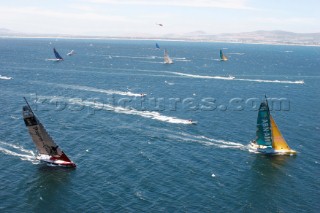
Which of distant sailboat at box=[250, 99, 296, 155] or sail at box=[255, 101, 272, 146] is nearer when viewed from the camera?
distant sailboat at box=[250, 99, 296, 155]

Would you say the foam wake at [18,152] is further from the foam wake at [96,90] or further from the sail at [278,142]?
the foam wake at [96,90]

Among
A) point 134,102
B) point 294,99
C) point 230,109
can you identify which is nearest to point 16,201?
point 134,102

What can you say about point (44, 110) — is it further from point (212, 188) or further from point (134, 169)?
point (212, 188)

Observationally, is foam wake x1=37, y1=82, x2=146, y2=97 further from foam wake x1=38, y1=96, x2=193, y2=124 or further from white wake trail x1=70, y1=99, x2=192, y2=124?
white wake trail x1=70, y1=99, x2=192, y2=124

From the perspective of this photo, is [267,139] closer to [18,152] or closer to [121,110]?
[121,110]

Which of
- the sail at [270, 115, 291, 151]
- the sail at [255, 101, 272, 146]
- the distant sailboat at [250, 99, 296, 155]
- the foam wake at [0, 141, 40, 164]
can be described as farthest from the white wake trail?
the foam wake at [0, 141, 40, 164]

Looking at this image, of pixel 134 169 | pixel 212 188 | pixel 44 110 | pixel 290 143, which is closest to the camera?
pixel 212 188

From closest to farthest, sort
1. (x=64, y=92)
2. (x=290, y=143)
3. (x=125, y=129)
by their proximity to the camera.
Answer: (x=290, y=143) → (x=125, y=129) → (x=64, y=92)
